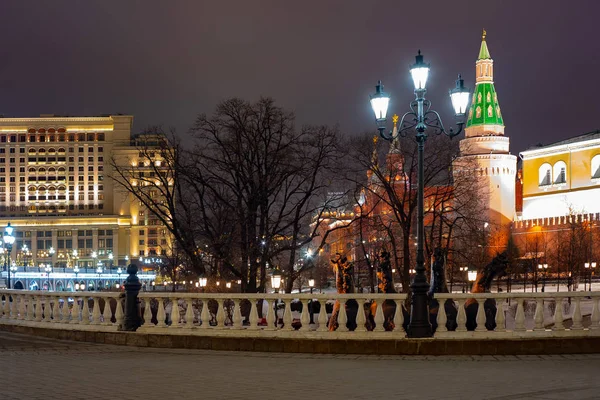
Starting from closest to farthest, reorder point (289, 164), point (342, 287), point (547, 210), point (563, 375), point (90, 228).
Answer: point (563, 375) < point (342, 287) < point (289, 164) < point (547, 210) < point (90, 228)

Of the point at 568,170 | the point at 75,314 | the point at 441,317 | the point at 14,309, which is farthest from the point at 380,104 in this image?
the point at 568,170

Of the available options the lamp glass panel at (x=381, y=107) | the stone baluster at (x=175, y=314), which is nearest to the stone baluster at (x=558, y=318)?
the stone baluster at (x=175, y=314)

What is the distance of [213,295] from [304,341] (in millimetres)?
1994

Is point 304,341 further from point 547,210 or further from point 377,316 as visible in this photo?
point 547,210

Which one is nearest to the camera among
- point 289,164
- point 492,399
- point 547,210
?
point 492,399

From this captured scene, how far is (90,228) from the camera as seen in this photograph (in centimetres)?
18788

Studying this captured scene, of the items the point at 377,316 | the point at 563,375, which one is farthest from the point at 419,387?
the point at 377,316

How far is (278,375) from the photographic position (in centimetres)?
1260

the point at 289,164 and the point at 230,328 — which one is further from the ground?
the point at 289,164

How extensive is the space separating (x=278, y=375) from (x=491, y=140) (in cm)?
11533

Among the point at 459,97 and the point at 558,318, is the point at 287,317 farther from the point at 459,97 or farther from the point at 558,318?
the point at 459,97

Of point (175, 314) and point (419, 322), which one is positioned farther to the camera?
point (175, 314)

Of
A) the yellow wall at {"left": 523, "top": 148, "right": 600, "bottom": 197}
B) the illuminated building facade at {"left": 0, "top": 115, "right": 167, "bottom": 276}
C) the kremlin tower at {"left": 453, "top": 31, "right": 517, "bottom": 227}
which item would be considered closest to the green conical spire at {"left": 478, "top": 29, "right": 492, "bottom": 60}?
the kremlin tower at {"left": 453, "top": 31, "right": 517, "bottom": 227}

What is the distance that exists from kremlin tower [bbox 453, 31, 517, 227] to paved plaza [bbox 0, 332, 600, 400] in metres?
107
